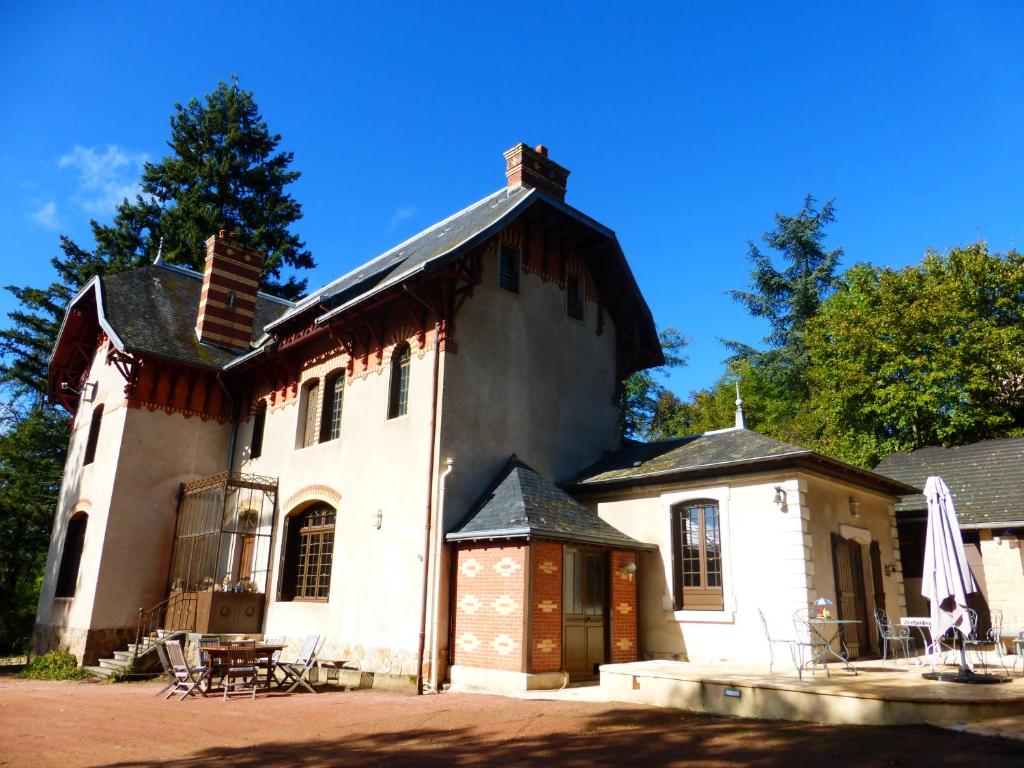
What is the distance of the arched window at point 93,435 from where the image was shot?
60.5 ft

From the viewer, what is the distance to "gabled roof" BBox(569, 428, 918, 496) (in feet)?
37.7

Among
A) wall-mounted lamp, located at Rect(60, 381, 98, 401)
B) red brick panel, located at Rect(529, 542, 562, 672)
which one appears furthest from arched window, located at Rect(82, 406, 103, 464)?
red brick panel, located at Rect(529, 542, 562, 672)

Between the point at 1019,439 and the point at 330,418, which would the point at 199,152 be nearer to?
the point at 330,418

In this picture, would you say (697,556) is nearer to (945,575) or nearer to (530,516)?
(530,516)

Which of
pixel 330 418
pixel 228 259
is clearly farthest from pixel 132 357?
pixel 330 418

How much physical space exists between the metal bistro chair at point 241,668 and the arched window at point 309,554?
2524 mm

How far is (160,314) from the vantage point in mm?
18594

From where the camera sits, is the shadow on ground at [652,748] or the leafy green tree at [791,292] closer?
the shadow on ground at [652,748]

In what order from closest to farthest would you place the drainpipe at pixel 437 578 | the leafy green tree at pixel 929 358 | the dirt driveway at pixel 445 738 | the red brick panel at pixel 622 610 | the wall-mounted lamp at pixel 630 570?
the dirt driveway at pixel 445 738 < the drainpipe at pixel 437 578 < the red brick panel at pixel 622 610 < the wall-mounted lamp at pixel 630 570 < the leafy green tree at pixel 929 358

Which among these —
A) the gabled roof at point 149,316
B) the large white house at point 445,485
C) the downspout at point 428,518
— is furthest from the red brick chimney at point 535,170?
the gabled roof at point 149,316

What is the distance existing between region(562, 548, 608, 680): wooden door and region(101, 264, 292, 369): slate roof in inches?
413

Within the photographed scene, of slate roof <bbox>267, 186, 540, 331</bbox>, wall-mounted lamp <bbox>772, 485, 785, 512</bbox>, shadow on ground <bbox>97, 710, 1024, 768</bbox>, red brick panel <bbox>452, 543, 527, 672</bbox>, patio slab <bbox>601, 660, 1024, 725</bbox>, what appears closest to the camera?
shadow on ground <bbox>97, 710, 1024, 768</bbox>

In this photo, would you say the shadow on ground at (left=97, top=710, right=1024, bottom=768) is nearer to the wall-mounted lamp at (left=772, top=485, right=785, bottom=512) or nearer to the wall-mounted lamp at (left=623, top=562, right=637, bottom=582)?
the wall-mounted lamp at (left=772, top=485, right=785, bottom=512)

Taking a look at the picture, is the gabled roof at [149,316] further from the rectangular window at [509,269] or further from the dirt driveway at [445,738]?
the dirt driveway at [445,738]
